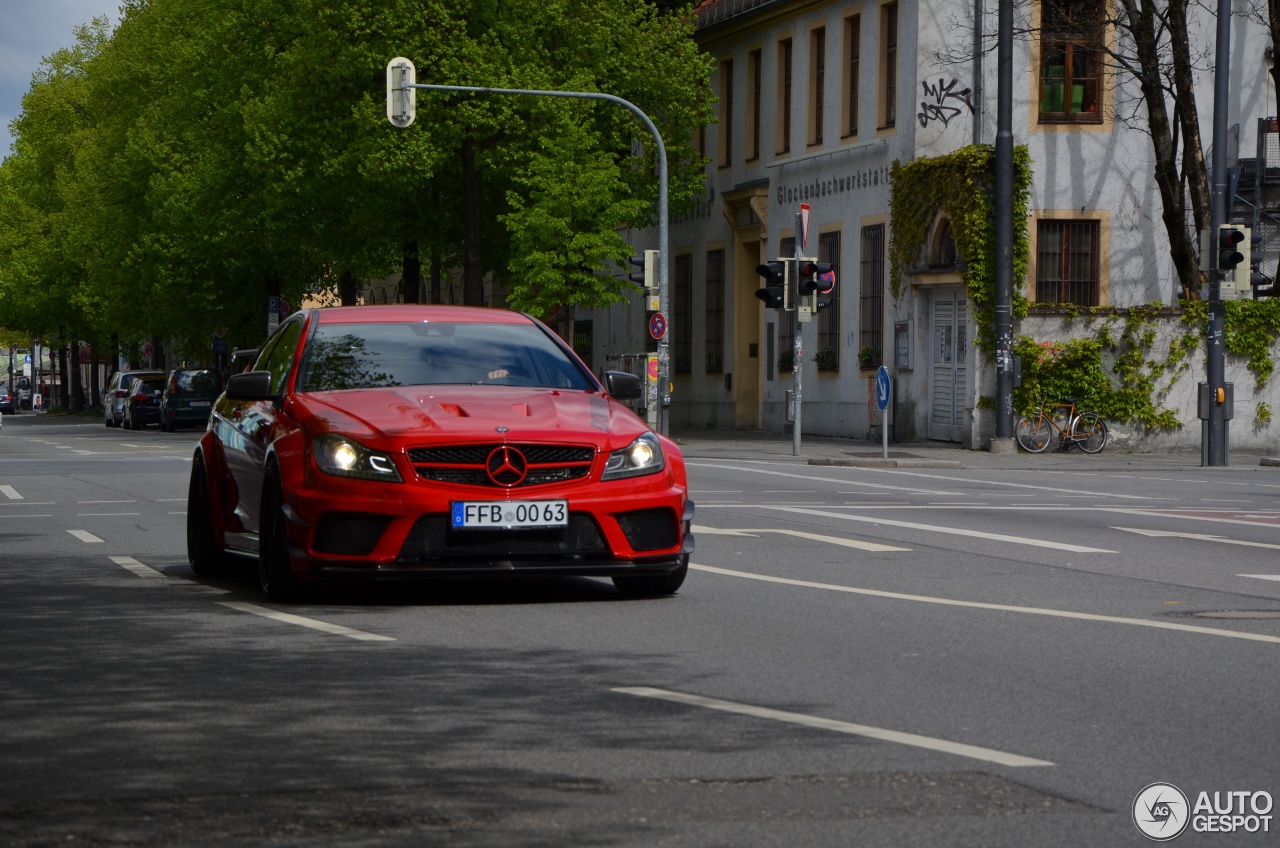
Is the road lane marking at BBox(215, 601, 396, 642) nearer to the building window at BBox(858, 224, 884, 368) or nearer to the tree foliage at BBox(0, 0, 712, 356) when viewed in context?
the tree foliage at BBox(0, 0, 712, 356)

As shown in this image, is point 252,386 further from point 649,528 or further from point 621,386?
point 649,528

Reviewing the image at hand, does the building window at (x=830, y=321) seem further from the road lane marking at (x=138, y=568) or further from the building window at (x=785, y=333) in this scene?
the road lane marking at (x=138, y=568)

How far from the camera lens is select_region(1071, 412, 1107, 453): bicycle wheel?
36375mm

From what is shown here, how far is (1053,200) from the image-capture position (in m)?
40.0

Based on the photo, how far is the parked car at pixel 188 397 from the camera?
187 ft

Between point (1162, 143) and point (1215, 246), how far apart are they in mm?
6024

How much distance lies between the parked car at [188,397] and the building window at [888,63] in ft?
72.2

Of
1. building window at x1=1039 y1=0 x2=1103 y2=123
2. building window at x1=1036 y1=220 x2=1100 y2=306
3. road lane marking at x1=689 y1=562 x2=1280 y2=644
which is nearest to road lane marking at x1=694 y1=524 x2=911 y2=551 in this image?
road lane marking at x1=689 y1=562 x2=1280 y2=644

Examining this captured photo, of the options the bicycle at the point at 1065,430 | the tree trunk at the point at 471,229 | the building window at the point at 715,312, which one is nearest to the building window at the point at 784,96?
the building window at the point at 715,312

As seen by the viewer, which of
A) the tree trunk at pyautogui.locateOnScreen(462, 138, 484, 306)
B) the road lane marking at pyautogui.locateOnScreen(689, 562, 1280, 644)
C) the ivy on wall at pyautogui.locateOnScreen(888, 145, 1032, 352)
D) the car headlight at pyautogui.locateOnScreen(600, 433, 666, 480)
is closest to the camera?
the road lane marking at pyautogui.locateOnScreen(689, 562, 1280, 644)

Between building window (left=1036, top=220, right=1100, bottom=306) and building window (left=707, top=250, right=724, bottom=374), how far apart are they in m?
11.2

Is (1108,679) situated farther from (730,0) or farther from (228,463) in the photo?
(730,0)

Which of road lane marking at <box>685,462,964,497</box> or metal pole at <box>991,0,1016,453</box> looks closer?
road lane marking at <box>685,462,964,497</box>

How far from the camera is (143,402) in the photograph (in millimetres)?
62469
